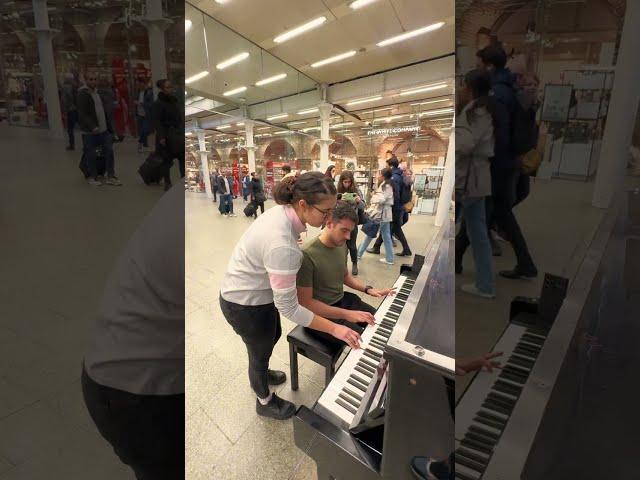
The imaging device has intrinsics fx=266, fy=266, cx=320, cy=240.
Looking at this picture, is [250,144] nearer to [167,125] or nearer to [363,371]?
[363,371]

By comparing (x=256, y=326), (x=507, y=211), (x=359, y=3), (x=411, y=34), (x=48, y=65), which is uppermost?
(x=359, y=3)

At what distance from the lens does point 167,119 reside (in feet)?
0.76

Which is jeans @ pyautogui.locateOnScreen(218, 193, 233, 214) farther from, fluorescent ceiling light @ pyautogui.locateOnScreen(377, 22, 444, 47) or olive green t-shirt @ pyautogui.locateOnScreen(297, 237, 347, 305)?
olive green t-shirt @ pyautogui.locateOnScreen(297, 237, 347, 305)

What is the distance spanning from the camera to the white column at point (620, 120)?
0.50 ft

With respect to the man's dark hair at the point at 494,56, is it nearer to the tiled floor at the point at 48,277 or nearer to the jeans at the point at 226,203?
the tiled floor at the point at 48,277

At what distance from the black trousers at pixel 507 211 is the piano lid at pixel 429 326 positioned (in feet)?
0.72

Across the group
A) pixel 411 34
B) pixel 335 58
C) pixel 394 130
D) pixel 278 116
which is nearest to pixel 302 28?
pixel 335 58

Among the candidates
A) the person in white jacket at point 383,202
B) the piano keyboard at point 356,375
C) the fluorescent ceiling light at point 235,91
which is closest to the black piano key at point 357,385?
the piano keyboard at point 356,375

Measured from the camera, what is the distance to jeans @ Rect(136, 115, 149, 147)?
0.74 feet

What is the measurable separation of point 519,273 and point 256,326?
1.08 metres

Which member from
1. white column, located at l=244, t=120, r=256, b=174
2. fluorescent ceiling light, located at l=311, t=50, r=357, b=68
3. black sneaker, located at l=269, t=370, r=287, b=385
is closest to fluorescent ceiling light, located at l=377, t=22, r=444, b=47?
fluorescent ceiling light, located at l=311, t=50, r=357, b=68

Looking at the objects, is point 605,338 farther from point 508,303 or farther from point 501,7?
point 501,7

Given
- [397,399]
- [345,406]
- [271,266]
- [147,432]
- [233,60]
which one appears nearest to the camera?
[147,432]

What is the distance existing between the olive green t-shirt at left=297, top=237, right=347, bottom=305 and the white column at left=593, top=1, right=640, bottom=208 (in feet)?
3.58
